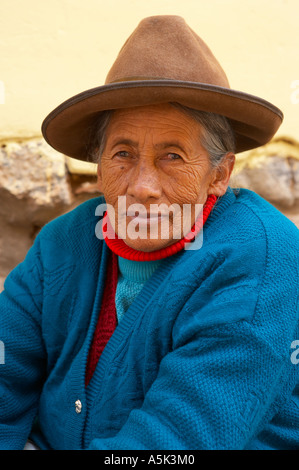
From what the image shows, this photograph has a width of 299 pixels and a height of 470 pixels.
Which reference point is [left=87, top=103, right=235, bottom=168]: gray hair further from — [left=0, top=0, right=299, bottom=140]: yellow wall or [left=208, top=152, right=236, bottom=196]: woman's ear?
[left=0, top=0, right=299, bottom=140]: yellow wall

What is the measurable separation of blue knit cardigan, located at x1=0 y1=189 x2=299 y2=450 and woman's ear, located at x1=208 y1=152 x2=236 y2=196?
0.05 meters

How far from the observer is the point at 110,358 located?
1716 mm

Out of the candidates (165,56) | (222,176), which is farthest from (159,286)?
(165,56)

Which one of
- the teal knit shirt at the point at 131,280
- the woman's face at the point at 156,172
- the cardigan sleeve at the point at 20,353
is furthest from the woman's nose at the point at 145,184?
the cardigan sleeve at the point at 20,353

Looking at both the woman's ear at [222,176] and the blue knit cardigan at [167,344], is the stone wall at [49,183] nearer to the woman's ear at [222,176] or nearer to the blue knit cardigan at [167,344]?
the blue knit cardigan at [167,344]

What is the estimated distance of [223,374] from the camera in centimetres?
140

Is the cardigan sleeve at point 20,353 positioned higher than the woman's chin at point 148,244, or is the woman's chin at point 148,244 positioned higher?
the woman's chin at point 148,244

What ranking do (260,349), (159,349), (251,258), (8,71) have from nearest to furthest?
(260,349) → (251,258) → (159,349) → (8,71)

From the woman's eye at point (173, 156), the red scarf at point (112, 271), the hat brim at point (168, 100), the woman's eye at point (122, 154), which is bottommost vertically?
the red scarf at point (112, 271)

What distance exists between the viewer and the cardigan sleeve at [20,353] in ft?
6.46

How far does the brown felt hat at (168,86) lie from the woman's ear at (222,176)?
0.12 meters

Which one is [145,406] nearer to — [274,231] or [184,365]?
[184,365]
